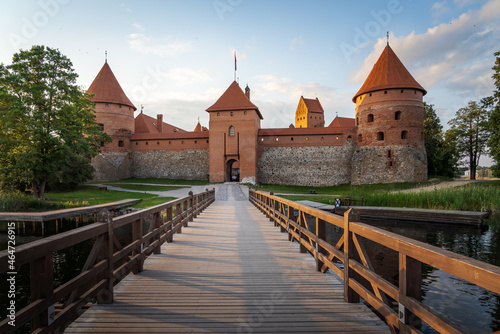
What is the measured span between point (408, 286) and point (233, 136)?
90.9 ft

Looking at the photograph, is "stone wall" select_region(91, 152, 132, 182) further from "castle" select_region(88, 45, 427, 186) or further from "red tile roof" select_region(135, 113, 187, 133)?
"red tile roof" select_region(135, 113, 187, 133)

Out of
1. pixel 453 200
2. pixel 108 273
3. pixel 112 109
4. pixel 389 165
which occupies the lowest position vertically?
pixel 453 200

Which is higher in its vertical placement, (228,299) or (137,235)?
(137,235)

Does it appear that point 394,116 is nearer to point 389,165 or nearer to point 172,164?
point 389,165

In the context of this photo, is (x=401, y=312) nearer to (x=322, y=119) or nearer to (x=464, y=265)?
(x=464, y=265)

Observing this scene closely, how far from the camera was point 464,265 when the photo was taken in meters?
1.46

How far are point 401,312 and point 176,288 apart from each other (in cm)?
222

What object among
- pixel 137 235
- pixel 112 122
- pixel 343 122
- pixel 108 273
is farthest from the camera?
pixel 343 122

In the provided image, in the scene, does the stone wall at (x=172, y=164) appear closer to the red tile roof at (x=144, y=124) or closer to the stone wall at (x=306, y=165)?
the red tile roof at (x=144, y=124)

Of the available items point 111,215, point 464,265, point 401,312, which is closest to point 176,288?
point 111,215

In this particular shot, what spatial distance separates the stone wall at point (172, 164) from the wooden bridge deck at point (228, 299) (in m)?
26.8

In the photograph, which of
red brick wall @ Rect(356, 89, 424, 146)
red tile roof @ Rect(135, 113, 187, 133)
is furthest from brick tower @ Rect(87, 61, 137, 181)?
red brick wall @ Rect(356, 89, 424, 146)

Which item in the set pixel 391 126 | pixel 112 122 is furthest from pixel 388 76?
pixel 112 122

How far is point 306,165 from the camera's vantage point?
97.5 ft
